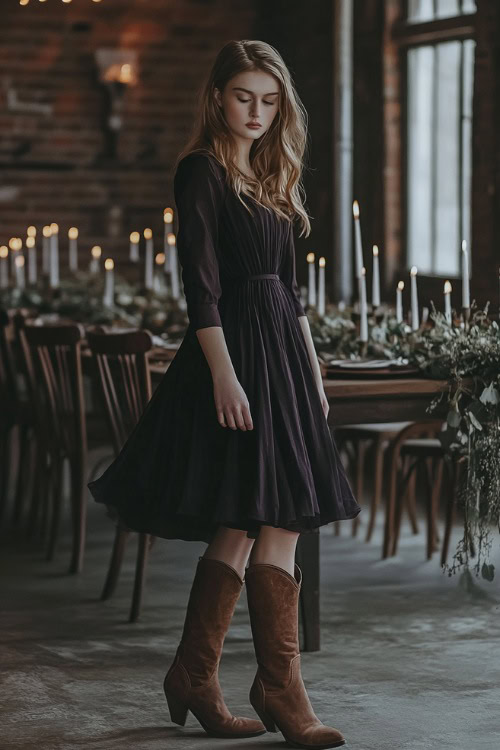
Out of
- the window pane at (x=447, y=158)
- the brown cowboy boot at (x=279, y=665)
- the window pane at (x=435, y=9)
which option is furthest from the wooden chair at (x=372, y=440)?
the window pane at (x=435, y=9)

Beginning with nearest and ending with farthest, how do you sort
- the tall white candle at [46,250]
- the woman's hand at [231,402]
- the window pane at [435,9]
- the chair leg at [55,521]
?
the woman's hand at [231,402] → the chair leg at [55,521] → the window pane at [435,9] → the tall white candle at [46,250]

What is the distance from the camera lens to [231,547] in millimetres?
3076

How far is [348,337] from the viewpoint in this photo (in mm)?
4734

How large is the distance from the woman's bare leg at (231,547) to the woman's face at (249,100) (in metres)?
0.91

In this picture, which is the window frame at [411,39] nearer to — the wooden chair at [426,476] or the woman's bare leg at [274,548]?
the wooden chair at [426,476]

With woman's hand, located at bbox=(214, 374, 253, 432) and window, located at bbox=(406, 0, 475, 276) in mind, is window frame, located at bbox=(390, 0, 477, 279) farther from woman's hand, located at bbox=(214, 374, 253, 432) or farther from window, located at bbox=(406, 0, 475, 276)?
woman's hand, located at bbox=(214, 374, 253, 432)

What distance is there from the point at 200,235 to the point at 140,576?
1596 mm

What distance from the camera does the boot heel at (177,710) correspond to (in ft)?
10.3

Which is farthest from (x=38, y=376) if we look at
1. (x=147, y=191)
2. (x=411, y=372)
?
(x=147, y=191)

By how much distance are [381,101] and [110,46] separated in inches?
89.2

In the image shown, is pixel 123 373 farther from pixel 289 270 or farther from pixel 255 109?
pixel 255 109

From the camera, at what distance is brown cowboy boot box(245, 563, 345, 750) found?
3.03 m

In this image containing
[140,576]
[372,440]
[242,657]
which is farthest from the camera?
[372,440]

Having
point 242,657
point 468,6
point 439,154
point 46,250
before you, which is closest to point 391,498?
point 242,657
